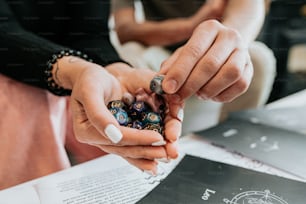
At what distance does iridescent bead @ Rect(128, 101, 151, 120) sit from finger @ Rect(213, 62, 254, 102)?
0.28 feet

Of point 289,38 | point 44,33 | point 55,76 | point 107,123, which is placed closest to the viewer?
point 107,123

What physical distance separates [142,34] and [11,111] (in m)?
0.37

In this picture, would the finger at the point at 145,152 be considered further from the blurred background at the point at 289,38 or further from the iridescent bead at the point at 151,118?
the blurred background at the point at 289,38

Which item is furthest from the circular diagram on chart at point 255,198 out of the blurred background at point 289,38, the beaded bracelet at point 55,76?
the blurred background at point 289,38

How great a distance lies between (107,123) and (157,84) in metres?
0.10

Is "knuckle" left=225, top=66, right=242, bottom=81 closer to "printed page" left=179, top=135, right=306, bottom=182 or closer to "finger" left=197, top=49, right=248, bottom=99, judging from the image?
"finger" left=197, top=49, right=248, bottom=99

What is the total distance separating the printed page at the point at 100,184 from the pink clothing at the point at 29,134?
7 cm

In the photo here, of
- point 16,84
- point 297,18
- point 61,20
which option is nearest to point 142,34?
point 61,20

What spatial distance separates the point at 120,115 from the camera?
35cm

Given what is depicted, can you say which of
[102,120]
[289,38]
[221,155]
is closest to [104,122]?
[102,120]

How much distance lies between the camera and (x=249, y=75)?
403 millimetres

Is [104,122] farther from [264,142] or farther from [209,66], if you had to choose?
[264,142]

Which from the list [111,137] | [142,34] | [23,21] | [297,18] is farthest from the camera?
[297,18]

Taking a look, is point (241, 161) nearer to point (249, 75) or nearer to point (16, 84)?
point (249, 75)
